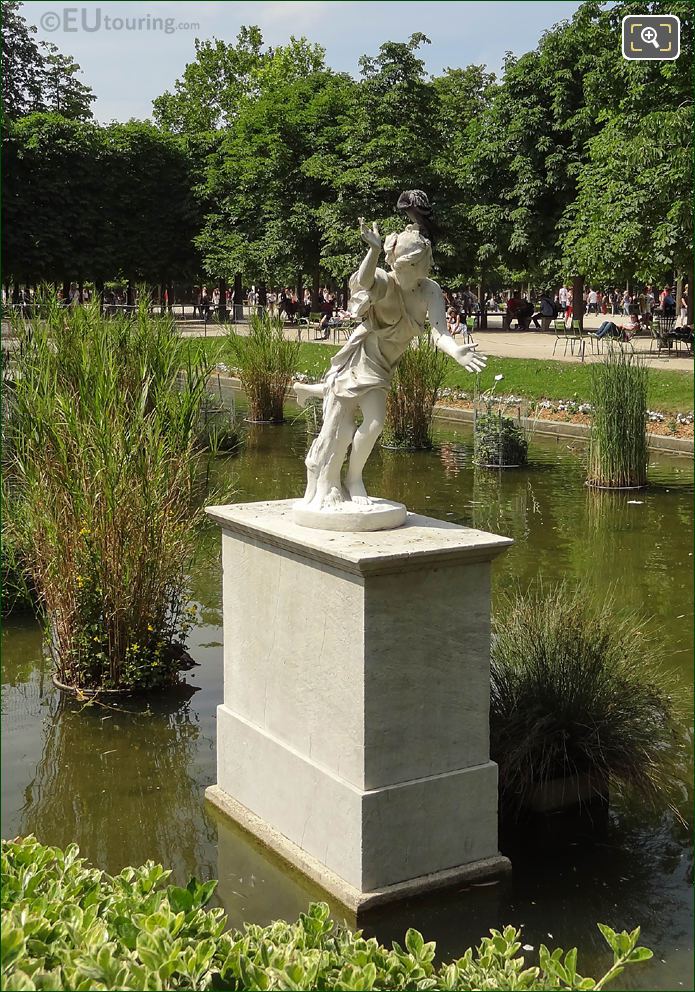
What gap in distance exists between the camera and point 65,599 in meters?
6.64

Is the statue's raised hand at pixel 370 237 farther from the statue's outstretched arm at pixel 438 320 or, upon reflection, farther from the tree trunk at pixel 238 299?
the tree trunk at pixel 238 299

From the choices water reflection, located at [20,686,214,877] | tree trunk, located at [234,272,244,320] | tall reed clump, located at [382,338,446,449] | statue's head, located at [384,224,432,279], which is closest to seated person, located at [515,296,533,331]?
tree trunk, located at [234,272,244,320]

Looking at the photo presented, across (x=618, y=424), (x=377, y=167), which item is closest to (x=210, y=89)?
(x=377, y=167)

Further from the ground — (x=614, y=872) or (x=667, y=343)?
(x=667, y=343)

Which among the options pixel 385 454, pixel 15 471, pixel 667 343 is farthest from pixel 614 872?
pixel 667 343

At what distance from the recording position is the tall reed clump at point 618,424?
1188 centimetres

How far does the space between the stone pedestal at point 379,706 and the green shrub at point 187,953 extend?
1.27 metres

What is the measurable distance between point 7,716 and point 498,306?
44.1 metres

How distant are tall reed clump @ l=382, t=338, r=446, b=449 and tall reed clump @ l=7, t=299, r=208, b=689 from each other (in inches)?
296

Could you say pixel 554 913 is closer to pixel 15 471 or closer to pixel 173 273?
pixel 15 471

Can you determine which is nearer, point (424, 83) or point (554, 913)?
point (554, 913)

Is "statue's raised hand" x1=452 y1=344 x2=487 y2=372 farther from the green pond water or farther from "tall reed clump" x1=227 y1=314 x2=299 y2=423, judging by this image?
"tall reed clump" x1=227 y1=314 x2=299 y2=423

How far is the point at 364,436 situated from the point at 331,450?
0.51 feet

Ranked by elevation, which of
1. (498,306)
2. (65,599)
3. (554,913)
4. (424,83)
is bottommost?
(554,913)
